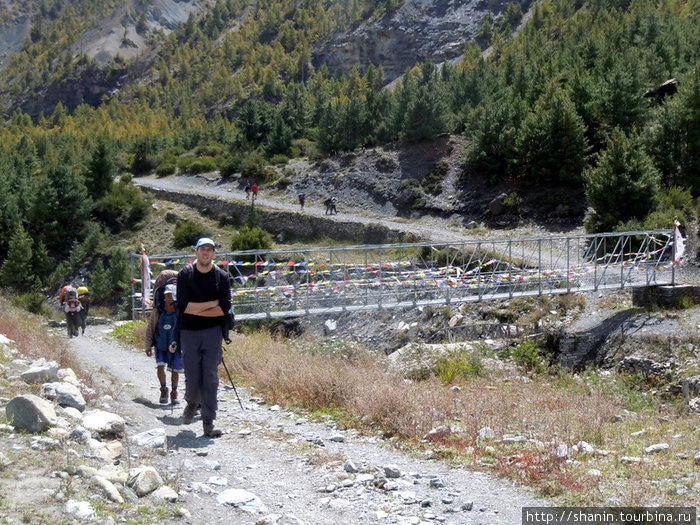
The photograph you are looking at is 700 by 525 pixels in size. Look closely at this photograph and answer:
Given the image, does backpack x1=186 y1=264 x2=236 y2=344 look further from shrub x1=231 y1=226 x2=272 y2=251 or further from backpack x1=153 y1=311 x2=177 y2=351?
shrub x1=231 y1=226 x2=272 y2=251

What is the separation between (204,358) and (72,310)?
11.8 metres

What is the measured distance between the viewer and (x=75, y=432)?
528cm

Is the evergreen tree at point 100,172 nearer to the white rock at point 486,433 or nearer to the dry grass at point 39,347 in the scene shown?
the dry grass at point 39,347

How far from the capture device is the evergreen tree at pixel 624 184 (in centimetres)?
2441

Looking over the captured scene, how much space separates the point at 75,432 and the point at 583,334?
45.1 ft

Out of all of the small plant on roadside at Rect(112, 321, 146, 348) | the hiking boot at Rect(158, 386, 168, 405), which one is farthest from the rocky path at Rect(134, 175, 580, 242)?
the hiking boot at Rect(158, 386, 168, 405)

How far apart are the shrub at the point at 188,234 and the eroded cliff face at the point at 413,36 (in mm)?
79464

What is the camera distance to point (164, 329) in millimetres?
8086

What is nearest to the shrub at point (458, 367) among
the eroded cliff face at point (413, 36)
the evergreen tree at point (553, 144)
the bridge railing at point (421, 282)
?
the bridge railing at point (421, 282)

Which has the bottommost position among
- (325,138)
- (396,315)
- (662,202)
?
(396,315)

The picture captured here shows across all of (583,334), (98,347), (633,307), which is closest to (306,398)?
(98,347)

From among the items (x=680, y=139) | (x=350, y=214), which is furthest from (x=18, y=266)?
(x=680, y=139)

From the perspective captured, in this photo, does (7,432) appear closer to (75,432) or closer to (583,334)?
(75,432)

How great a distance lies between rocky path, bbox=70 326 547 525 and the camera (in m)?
4.59
